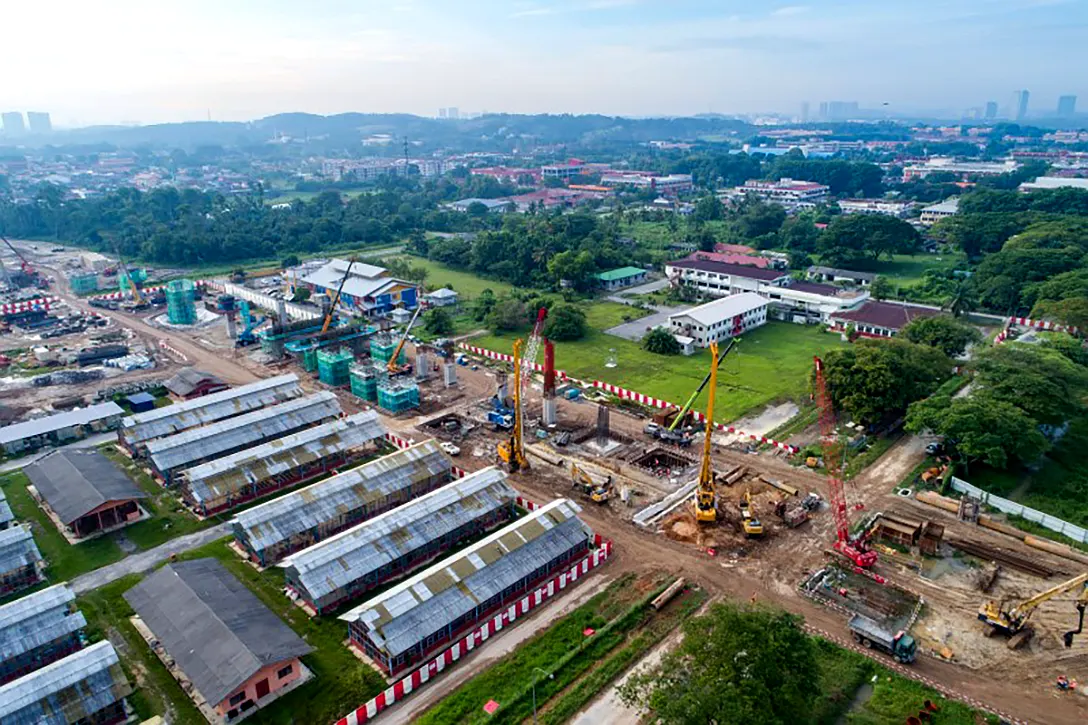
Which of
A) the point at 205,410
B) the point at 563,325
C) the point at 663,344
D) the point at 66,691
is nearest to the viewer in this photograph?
the point at 66,691

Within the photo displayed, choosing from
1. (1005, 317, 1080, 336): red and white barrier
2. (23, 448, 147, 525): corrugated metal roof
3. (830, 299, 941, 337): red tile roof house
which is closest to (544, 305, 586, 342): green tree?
(830, 299, 941, 337): red tile roof house

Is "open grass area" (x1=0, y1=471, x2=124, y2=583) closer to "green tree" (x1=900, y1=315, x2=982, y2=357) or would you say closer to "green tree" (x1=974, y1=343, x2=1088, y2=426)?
"green tree" (x1=974, y1=343, x2=1088, y2=426)

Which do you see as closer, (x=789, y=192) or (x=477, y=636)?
(x=477, y=636)

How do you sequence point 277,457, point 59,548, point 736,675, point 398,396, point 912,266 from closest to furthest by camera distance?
point 736,675, point 59,548, point 277,457, point 398,396, point 912,266

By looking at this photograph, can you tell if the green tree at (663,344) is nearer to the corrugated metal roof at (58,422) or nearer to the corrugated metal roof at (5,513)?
the corrugated metal roof at (58,422)

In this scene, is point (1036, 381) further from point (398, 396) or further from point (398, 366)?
point (398, 366)

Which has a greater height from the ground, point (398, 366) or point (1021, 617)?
point (398, 366)

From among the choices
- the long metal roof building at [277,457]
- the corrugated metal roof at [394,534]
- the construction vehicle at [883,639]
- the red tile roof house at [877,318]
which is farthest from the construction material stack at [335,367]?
the red tile roof house at [877,318]

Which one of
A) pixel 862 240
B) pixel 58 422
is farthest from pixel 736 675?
pixel 862 240
